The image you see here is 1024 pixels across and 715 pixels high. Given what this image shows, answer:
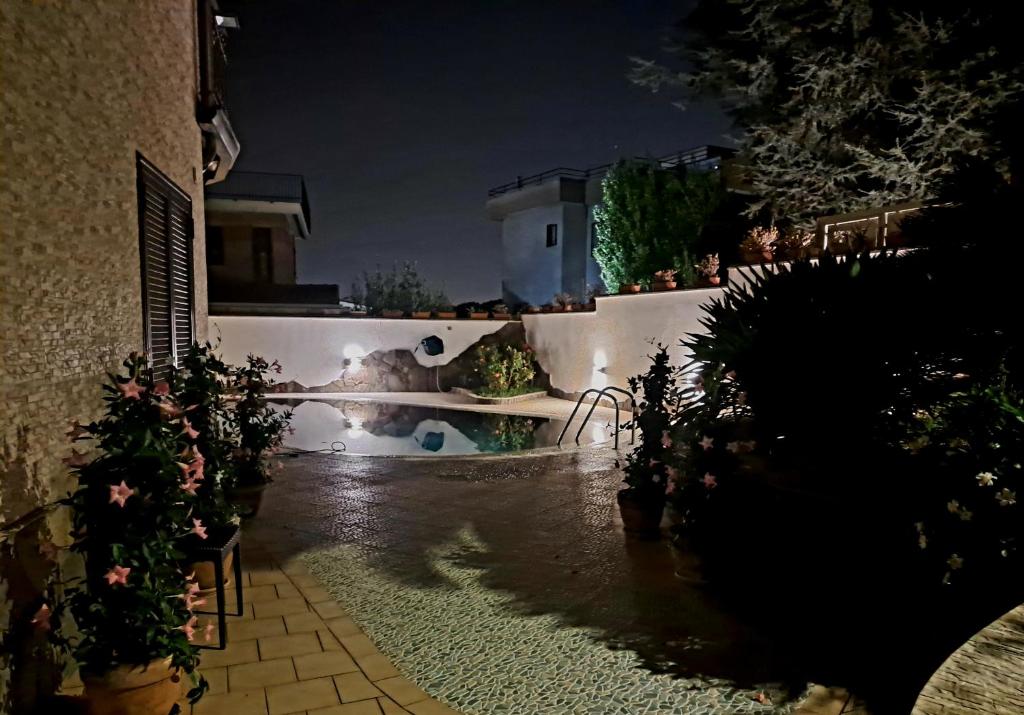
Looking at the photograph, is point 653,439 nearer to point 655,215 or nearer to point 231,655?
point 231,655

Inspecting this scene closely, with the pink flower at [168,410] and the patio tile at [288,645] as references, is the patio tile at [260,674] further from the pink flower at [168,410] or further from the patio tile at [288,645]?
the pink flower at [168,410]

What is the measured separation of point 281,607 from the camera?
3.49 meters

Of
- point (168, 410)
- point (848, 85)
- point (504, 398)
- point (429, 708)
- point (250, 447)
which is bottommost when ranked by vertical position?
point (429, 708)

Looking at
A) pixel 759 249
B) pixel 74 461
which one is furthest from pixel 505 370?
pixel 74 461

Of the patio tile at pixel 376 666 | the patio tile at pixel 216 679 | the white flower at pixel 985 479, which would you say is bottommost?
the patio tile at pixel 376 666

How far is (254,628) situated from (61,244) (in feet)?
6.63

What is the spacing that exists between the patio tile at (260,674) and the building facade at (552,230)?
2021cm

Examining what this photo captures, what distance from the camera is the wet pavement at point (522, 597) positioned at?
2.79 meters

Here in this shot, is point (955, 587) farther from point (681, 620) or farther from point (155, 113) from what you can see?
point (155, 113)

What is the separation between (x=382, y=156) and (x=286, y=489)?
857 inches

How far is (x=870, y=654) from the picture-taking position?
2.96 meters

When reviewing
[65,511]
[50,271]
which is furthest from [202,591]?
[50,271]

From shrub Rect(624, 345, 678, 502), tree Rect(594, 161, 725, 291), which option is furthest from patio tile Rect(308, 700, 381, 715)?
tree Rect(594, 161, 725, 291)

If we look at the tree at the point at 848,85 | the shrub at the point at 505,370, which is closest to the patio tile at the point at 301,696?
the tree at the point at 848,85
